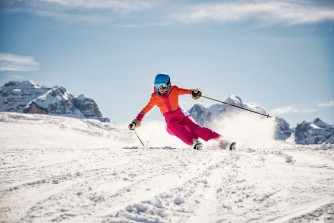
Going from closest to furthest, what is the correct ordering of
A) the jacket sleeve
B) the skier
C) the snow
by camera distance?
the snow < the skier < the jacket sleeve

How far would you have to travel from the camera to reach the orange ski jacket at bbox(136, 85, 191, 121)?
27.2 ft

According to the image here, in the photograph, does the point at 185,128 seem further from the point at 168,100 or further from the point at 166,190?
the point at 166,190

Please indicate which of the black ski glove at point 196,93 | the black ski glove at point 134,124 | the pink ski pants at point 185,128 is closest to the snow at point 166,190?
the pink ski pants at point 185,128

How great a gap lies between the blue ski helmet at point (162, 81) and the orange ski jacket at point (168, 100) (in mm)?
200

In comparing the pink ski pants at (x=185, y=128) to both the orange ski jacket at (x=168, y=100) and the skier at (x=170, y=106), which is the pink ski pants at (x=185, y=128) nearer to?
the skier at (x=170, y=106)

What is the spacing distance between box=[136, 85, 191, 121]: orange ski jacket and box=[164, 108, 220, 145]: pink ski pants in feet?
0.49

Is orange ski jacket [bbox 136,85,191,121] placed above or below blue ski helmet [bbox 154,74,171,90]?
below

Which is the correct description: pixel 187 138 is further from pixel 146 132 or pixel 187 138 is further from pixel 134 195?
pixel 146 132

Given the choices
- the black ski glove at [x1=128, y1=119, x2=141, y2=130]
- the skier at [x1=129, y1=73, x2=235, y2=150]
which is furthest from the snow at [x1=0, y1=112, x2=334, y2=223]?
the black ski glove at [x1=128, y1=119, x2=141, y2=130]

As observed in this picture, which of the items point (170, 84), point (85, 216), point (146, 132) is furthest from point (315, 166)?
point (146, 132)

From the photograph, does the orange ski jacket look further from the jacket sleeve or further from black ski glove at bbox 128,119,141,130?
black ski glove at bbox 128,119,141,130

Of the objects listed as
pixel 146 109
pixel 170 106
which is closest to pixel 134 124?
pixel 146 109

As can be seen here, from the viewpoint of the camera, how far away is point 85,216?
93.1 inches

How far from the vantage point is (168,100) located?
327 inches
